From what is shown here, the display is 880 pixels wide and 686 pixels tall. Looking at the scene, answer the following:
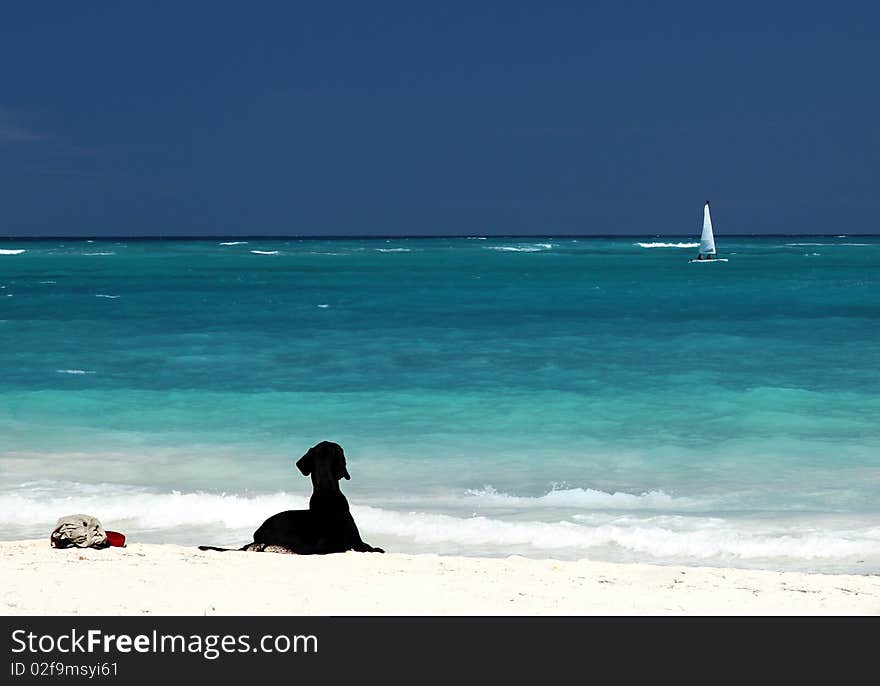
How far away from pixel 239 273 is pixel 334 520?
68.4 meters

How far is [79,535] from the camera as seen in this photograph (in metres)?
7.99

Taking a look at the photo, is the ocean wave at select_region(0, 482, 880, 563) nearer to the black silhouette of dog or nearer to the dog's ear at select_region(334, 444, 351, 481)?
the black silhouette of dog

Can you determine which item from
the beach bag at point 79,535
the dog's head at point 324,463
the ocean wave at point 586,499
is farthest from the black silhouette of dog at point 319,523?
the ocean wave at point 586,499

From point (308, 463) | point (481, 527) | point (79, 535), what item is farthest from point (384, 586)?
point (481, 527)

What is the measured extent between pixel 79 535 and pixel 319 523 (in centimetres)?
176

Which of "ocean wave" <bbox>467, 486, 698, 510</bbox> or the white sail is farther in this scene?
the white sail

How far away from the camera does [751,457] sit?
13109 millimetres

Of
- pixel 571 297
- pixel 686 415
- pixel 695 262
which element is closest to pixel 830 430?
pixel 686 415

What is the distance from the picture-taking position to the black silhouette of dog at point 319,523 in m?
7.87

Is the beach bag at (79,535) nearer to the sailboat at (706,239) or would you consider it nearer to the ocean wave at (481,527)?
the ocean wave at (481,527)

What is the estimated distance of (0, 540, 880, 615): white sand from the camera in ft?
20.5

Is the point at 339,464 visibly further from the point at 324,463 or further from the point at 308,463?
the point at 308,463

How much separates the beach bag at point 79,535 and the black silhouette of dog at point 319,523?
107cm

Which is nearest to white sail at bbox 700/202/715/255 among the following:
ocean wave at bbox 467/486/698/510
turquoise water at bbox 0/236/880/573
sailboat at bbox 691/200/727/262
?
sailboat at bbox 691/200/727/262
